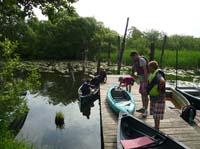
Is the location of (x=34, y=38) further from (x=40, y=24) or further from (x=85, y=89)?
(x=85, y=89)

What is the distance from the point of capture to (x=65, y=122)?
1216 centimetres

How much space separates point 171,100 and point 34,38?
99.0 feet

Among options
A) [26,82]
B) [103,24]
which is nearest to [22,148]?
[26,82]

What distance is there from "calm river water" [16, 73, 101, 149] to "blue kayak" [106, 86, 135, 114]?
4.04 ft

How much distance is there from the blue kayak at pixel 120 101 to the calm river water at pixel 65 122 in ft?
4.04

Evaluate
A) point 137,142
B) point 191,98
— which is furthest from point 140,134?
point 191,98

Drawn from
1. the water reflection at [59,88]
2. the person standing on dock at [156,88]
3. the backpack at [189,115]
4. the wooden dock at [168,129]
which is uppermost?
the person standing on dock at [156,88]

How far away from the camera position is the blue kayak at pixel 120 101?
9.66m

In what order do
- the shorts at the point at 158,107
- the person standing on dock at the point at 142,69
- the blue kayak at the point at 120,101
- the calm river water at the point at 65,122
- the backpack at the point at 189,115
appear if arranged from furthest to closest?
the calm river water at the point at 65,122, the blue kayak at the point at 120,101, the backpack at the point at 189,115, the person standing on dock at the point at 142,69, the shorts at the point at 158,107

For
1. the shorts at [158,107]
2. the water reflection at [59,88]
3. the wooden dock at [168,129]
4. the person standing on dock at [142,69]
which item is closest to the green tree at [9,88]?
the wooden dock at [168,129]

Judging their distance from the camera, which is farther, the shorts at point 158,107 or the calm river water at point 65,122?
the calm river water at point 65,122

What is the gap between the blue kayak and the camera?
9.66m

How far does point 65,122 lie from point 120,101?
2.48 metres

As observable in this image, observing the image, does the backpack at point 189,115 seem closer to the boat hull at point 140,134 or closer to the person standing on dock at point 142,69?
the person standing on dock at point 142,69
